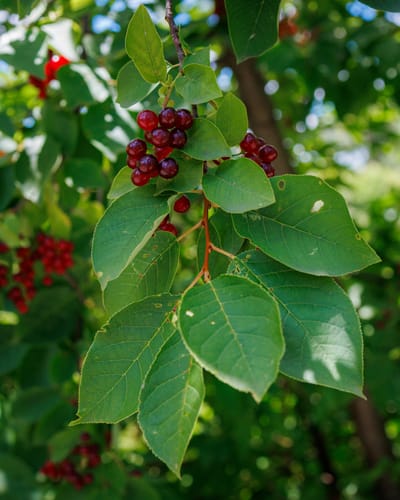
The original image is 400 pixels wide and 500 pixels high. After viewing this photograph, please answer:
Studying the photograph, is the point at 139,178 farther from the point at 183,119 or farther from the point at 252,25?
the point at 252,25

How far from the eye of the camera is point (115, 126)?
156 centimetres

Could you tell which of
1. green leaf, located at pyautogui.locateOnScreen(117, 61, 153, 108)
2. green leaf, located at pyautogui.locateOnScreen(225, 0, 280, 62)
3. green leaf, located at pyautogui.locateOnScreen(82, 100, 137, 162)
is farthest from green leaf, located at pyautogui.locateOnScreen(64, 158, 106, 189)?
green leaf, located at pyautogui.locateOnScreen(117, 61, 153, 108)

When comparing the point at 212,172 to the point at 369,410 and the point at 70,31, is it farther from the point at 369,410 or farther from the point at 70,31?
the point at 369,410

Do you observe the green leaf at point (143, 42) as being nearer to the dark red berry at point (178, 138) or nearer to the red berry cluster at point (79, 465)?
the dark red berry at point (178, 138)

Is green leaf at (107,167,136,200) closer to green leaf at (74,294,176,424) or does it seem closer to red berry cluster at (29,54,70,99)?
green leaf at (74,294,176,424)

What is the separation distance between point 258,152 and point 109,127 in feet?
2.33

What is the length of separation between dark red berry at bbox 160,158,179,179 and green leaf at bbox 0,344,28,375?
1.50m

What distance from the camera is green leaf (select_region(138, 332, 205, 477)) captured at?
705 mm

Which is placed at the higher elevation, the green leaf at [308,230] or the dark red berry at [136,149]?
the dark red berry at [136,149]

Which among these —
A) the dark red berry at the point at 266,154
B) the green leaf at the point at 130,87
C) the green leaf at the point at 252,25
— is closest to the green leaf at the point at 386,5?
the green leaf at the point at 252,25

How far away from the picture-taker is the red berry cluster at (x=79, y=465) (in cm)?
212

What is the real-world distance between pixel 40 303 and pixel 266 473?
6.63 ft

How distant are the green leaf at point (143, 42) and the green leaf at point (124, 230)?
0.20 meters

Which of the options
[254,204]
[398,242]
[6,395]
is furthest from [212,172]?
[398,242]
